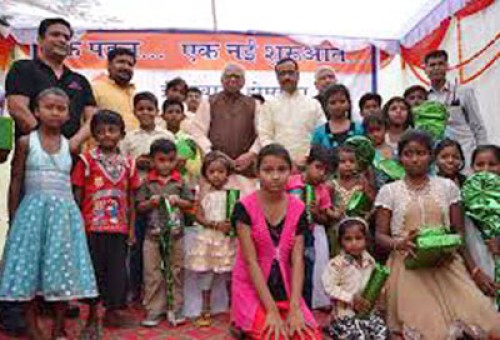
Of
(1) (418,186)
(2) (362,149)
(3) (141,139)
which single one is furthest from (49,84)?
(1) (418,186)

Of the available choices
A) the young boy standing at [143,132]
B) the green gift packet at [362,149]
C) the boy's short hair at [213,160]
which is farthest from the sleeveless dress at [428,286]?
the young boy standing at [143,132]

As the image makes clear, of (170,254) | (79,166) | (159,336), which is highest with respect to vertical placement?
(79,166)

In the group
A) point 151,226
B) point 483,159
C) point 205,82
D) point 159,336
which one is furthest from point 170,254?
point 205,82

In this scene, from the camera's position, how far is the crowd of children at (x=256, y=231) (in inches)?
115

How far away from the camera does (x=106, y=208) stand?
3.34 meters

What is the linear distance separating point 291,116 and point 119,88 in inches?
52.5

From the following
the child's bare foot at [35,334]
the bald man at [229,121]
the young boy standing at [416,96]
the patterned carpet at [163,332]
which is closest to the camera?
the child's bare foot at [35,334]

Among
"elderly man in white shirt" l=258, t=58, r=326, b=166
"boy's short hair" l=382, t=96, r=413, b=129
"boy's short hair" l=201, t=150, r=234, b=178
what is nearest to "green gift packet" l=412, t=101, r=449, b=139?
"boy's short hair" l=382, t=96, r=413, b=129

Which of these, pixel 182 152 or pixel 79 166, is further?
pixel 182 152

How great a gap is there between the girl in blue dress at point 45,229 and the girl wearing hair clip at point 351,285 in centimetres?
129

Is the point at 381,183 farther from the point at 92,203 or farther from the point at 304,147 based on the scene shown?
the point at 92,203

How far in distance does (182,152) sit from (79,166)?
1.00 m

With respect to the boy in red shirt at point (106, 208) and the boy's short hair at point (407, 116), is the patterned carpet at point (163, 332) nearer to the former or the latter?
the boy in red shirt at point (106, 208)

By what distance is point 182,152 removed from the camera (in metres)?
4.20
